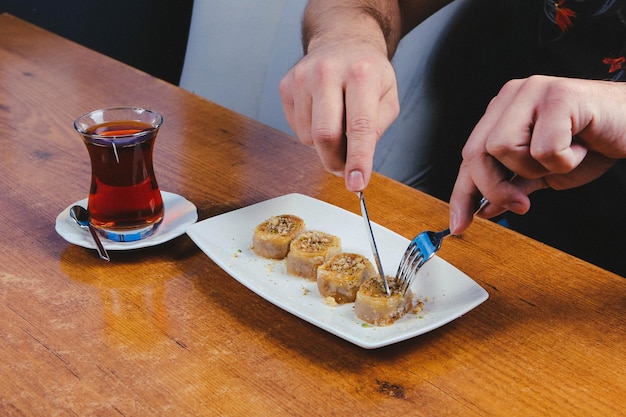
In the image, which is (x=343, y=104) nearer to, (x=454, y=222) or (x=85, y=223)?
(x=454, y=222)

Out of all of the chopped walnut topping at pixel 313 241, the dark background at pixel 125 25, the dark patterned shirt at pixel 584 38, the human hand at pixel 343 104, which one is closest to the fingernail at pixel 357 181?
the human hand at pixel 343 104

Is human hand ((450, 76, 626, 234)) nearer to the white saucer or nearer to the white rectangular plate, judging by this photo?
the white rectangular plate

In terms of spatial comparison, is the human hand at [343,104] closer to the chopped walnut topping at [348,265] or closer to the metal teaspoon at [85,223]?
the chopped walnut topping at [348,265]

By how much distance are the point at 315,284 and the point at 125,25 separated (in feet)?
6.70

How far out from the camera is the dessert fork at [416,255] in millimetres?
926

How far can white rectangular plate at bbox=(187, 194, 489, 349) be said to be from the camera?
862 mm

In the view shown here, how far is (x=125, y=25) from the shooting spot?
273 cm

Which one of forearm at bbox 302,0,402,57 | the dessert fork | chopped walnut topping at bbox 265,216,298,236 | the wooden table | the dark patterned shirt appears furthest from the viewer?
the dark patterned shirt

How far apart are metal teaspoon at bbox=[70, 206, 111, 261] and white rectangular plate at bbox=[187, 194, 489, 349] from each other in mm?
118

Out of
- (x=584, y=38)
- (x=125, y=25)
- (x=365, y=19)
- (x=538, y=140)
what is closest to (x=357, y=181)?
(x=538, y=140)

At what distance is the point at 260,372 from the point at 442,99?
128 cm

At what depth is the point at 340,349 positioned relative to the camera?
0.85 meters

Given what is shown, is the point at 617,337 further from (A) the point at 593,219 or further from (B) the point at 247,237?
(A) the point at 593,219

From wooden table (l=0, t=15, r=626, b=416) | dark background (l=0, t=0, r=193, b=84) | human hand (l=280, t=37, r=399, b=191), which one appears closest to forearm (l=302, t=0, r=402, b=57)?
human hand (l=280, t=37, r=399, b=191)
